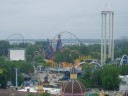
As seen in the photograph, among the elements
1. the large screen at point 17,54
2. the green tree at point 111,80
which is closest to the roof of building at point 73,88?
the green tree at point 111,80

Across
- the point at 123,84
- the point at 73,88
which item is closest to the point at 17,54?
the point at 123,84

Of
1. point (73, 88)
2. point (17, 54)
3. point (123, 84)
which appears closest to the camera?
point (73, 88)

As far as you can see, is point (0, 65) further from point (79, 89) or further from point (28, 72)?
point (79, 89)

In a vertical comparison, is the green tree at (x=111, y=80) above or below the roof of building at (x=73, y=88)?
below

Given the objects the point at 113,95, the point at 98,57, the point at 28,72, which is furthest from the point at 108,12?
the point at 113,95

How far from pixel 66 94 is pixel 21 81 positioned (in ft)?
93.4

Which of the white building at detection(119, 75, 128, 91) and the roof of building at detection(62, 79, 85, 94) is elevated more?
the roof of building at detection(62, 79, 85, 94)

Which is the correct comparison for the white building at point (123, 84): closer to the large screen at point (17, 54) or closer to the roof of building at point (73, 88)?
the roof of building at point (73, 88)

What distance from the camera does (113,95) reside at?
1729 inches

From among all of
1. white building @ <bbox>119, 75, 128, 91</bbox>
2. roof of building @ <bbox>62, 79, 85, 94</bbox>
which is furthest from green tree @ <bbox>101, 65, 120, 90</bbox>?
roof of building @ <bbox>62, 79, 85, 94</bbox>

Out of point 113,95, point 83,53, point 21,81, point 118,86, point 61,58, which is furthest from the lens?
point 83,53

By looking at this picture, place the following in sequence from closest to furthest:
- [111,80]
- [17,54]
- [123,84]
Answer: [111,80] → [123,84] → [17,54]

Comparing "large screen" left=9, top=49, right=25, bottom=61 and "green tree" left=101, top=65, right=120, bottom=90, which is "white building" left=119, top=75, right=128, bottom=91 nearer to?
"green tree" left=101, top=65, right=120, bottom=90

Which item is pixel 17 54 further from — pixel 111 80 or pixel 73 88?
pixel 73 88
